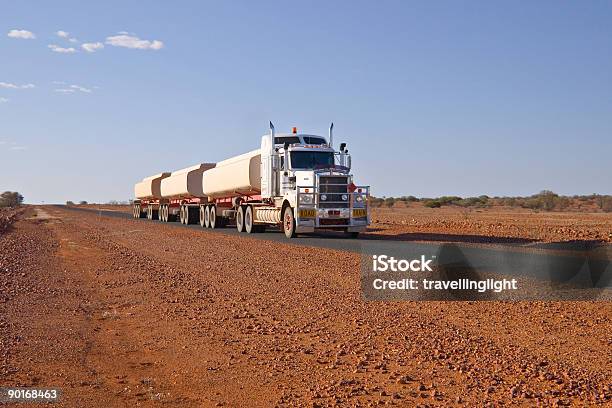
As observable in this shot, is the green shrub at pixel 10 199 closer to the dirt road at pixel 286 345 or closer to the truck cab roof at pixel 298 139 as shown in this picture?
the truck cab roof at pixel 298 139

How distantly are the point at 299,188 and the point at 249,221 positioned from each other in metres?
6.39

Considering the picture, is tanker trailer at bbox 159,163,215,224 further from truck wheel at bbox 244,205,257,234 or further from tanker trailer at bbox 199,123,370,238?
tanker trailer at bbox 199,123,370,238

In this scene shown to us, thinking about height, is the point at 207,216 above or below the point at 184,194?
below

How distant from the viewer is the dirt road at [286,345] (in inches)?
263

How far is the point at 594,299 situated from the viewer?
1152 cm

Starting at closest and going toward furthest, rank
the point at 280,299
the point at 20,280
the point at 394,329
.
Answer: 1. the point at 394,329
2. the point at 280,299
3. the point at 20,280

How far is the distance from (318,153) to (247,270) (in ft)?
39.7

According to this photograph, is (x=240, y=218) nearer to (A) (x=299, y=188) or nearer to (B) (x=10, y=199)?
(A) (x=299, y=188)

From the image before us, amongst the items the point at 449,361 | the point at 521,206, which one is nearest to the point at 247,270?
the point at 449,361

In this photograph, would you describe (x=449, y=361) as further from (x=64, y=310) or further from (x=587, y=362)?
(x=64, y=310)

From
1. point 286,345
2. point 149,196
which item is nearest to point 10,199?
point 149,196

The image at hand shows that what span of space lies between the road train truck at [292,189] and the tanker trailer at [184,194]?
523 cm

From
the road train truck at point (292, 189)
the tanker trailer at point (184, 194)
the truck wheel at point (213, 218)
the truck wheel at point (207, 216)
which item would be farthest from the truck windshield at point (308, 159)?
the tanker trailer at point (184, 194)

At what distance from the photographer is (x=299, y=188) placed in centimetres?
2638
